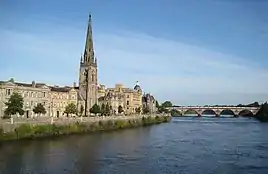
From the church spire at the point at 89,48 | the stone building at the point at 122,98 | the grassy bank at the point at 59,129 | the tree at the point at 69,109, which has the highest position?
the church spire at the point at 89,48

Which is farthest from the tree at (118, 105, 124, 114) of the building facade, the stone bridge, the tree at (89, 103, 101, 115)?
the stone bridge

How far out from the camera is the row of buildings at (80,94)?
72812 mm

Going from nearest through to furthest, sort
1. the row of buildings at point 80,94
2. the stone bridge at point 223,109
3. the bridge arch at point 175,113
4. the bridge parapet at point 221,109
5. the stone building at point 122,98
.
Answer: the row of buildings at point 80,94 < the stone building at point 122,98 < the bridge parapet at point 221,109 < the stone bridge at point 223,109 < the bridge arch at point 175,113

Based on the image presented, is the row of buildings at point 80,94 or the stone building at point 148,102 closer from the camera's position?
the row of buildings at point 80,94

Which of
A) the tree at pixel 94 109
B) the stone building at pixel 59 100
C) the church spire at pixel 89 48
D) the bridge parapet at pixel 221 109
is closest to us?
the stone building at pixel 59 100

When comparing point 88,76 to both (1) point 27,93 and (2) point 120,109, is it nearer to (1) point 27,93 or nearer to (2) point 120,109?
(2) point 120,109

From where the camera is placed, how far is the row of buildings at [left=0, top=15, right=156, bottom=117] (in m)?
72.8

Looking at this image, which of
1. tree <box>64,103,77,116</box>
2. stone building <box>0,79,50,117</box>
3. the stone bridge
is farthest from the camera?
the stone bridge

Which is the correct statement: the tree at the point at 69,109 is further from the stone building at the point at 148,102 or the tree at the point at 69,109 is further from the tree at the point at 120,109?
the stone building at the point at 148,102

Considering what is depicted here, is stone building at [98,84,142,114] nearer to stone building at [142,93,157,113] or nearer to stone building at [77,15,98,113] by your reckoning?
stone building at [142,93,157,113]

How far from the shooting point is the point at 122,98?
A: 4916 inches

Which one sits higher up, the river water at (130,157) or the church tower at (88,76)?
the church tower at (88,76)

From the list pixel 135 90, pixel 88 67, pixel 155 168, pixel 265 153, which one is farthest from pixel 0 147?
pixel 135 90

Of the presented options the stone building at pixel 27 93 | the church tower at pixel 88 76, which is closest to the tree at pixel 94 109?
the church tower at pixel 88 76
